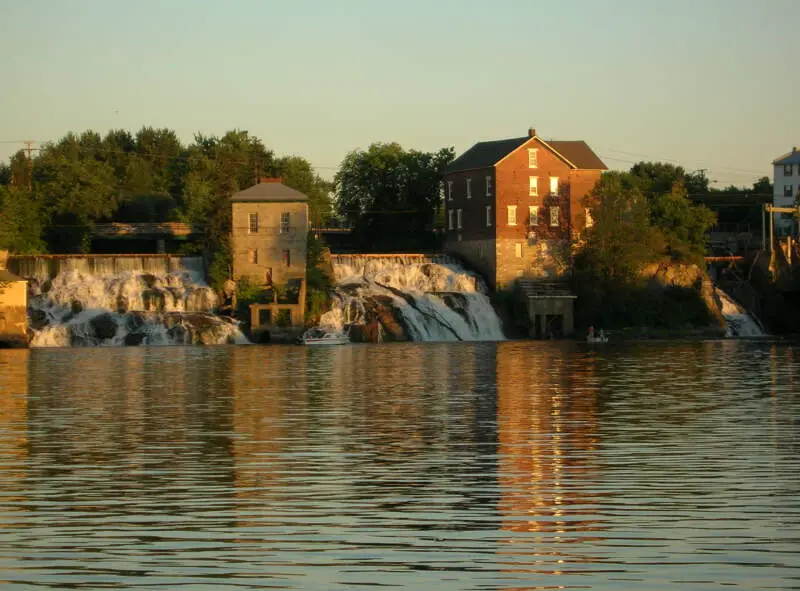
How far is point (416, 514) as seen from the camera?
19.4 m

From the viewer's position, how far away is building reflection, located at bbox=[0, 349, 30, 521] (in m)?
22.4

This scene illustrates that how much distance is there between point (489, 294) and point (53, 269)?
111 feet

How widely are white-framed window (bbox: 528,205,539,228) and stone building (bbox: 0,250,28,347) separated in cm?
4214

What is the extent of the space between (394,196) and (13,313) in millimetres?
45992

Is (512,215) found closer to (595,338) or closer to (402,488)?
(595,338)

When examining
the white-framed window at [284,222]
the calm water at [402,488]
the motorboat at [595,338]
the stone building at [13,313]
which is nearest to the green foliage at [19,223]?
the stone building at [13,313]

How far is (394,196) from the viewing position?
12725 centimetres

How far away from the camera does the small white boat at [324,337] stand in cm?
9469

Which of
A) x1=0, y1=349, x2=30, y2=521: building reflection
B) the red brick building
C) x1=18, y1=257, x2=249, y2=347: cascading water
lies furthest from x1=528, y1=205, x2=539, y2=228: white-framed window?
x1=0, y1=349, x2=30, y2=521: building reflection

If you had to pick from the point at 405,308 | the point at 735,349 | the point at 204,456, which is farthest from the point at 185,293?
the point at 204,456

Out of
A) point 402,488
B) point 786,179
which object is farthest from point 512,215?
point 402,488

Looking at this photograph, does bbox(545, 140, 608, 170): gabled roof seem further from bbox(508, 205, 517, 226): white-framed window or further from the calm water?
the calm water

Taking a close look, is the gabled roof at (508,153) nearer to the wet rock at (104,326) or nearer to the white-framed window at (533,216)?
the white-framed window at (533,216)

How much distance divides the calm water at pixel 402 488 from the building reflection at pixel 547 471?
6 cm
